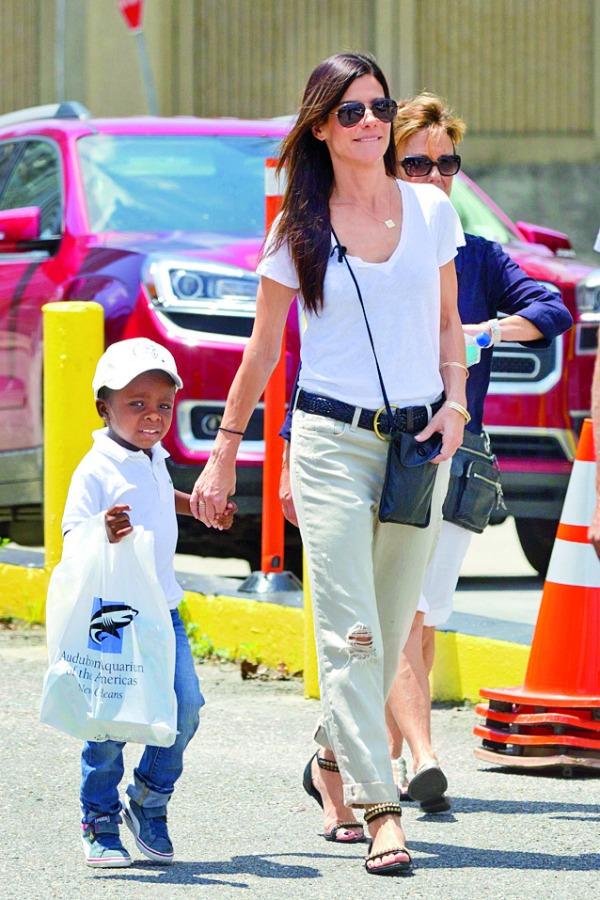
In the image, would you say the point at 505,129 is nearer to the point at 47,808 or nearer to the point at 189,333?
the point at 189,333

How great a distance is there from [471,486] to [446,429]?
2.38ft

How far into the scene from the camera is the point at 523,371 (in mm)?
8641

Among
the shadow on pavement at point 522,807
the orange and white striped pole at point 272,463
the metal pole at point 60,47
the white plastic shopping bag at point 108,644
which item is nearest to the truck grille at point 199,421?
the orange and white striped pole at point 272,463

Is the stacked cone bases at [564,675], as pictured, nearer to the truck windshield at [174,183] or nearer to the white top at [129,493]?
the white top at [129,493]

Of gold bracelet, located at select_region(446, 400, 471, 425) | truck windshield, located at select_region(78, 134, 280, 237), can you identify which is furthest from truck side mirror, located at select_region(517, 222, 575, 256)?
gold bracelet, located at select_region(446, 400, 471, 425)

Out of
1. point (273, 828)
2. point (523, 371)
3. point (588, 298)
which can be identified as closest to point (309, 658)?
point (273, 828)

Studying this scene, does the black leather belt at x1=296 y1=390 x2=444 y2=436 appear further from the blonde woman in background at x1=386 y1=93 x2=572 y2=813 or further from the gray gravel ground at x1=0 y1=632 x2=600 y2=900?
the gray gravel ground at x1=0 y1=632 x2=600 y2=900

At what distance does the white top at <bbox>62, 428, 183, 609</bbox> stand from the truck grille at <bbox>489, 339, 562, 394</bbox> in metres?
3.94

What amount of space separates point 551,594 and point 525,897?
166cm

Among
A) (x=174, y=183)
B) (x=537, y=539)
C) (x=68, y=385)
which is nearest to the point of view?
(x=68, y=385)

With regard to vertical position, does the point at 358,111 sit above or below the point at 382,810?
above

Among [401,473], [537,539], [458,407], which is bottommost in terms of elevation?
[537,539]

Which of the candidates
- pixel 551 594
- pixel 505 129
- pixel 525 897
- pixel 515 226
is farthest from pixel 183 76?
pixel 525 897

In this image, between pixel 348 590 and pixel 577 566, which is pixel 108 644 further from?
pixel 577 566
